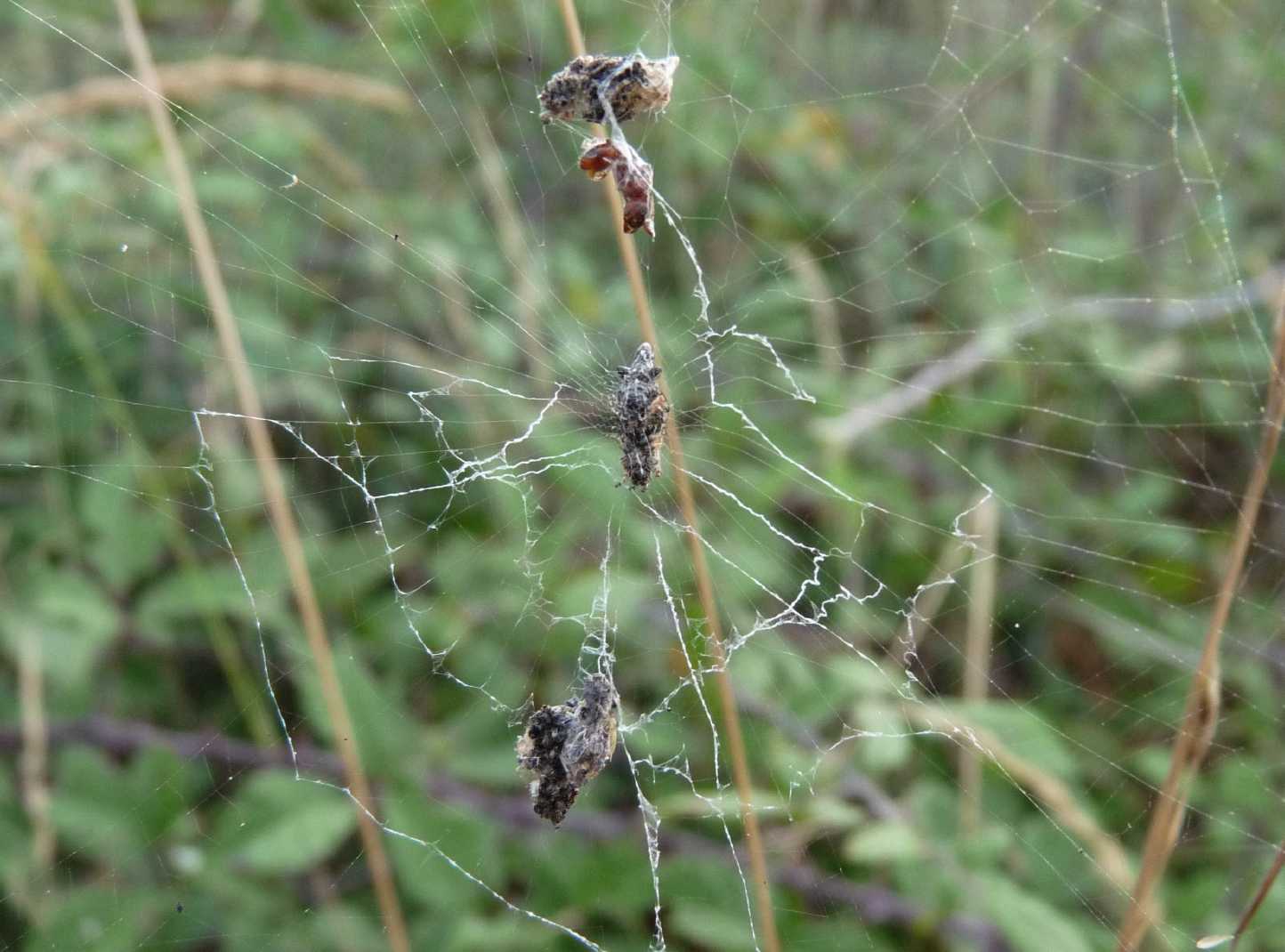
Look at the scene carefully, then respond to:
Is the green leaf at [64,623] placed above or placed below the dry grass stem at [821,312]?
below

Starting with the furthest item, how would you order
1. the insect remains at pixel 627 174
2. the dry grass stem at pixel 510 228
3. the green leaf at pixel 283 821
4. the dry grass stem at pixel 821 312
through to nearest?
the dry grass stem at pixel 821 312 → the dry grass stem at pixel 510 228 → the green leaf at pixel 283 821 → the insect remains at pixel 627 174

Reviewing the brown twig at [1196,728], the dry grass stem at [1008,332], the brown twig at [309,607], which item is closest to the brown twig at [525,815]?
the brown twig at [309,607]

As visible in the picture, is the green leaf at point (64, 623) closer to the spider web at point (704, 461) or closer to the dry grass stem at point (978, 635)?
the spider web at point (704, 461)

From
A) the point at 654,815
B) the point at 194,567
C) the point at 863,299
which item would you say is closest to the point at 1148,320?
the point at 863,299

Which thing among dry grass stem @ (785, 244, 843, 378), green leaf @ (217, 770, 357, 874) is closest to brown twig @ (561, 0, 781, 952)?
green leaf @ (217, 770, 357, 874)

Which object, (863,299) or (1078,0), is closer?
(863,299)

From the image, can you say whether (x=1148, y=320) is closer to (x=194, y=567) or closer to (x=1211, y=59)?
(x=1211, y=59)

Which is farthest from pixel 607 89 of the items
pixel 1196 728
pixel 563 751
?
pixel 1196 728
